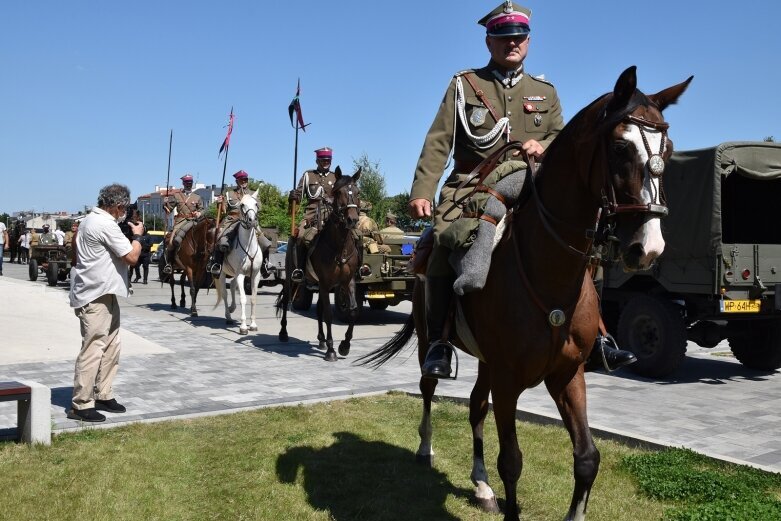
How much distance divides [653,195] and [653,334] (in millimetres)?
7574

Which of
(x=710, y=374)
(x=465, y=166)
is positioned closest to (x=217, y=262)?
(x=710, y=374)

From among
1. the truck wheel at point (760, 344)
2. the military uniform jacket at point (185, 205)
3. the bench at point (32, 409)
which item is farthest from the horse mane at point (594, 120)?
the military uniform jacket at point (185, 205)

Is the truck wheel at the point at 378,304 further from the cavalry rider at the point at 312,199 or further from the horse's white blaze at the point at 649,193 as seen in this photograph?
the horse's white blaze at the point at 649,193

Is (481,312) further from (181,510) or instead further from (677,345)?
(677,345)

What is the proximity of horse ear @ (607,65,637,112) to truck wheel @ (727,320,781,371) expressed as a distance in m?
8.29

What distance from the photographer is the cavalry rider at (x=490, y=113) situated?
481 centimetres

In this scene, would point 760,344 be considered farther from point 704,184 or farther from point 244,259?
point 244,259

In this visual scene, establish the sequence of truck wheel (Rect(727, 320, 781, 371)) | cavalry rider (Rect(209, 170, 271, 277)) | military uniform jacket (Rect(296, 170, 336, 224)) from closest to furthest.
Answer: truck wheel (Rect(727, 320, 781, 371)) → military uniform jacket (Rect(296, 170, 336, 224)) → cavalry rider (Rect(209, 170, 271, 277))

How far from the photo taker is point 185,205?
19625 millimetres

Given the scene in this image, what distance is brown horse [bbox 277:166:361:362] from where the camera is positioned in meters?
11.2

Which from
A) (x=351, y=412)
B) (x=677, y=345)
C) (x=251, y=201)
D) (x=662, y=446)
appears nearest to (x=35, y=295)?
(x=251, y=201)

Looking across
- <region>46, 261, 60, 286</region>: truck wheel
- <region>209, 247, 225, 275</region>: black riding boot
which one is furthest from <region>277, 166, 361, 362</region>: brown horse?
<region>46, 261, 60, 286</region>: truck wheel

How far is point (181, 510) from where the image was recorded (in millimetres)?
4809

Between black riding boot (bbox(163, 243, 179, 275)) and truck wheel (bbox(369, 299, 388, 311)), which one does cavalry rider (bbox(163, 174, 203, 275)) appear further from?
truck wheel (bbox(369, 299, 388, 311))
